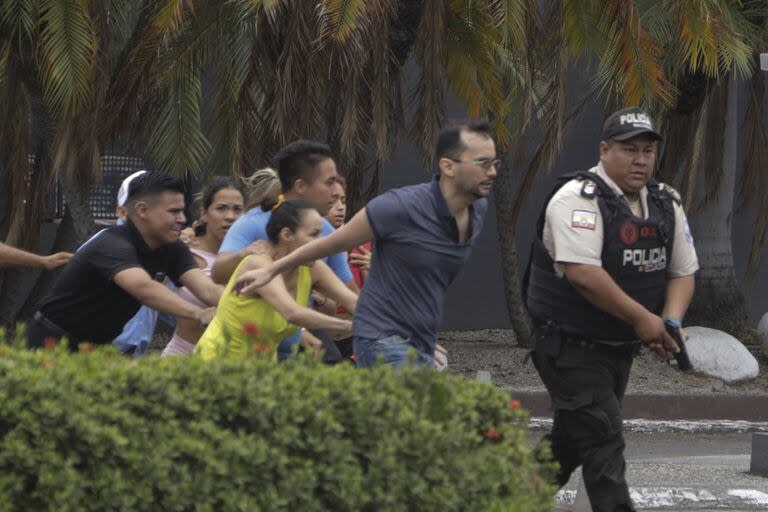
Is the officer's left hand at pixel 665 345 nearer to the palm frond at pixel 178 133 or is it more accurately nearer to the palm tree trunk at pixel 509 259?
the palm frond at pixel 178 133

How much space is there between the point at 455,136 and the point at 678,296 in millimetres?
1177

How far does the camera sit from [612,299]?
5980 mm

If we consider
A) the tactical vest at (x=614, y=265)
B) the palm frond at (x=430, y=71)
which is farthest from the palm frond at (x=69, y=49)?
the tactical vest at (x=614, y=265)

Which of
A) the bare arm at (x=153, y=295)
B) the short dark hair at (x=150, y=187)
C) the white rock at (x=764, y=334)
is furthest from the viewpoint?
the white rock at (x=764, y=334)

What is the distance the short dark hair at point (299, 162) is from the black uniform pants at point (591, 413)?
1.37m

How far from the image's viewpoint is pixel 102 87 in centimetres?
1334

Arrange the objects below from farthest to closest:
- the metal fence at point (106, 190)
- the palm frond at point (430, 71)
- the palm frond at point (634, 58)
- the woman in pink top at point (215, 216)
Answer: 1. the metal fence at point (106, 190)
2. the palm frond at point (430, 71)
3. the palm frond at point (634, 58)
4. the woman in pink top at point (215, 216)

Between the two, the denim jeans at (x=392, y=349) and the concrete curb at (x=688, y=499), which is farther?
the concrete curb at (x=688, y=499)

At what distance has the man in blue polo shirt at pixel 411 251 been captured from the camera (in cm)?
577

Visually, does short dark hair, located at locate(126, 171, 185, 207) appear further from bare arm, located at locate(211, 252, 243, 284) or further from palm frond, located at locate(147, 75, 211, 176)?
palm frond, located at locate(147, 75, 211, 176)

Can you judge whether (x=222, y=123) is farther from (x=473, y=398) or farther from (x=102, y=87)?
(x=473, y=398)

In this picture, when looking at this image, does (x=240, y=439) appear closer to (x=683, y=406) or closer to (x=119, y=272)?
(x=119, y=272)

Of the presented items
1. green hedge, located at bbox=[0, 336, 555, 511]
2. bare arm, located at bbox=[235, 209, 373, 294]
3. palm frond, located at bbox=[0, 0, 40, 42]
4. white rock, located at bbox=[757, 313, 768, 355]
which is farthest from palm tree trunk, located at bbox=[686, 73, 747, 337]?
green hedge, located at bbox=[0, 336, 555, 511]

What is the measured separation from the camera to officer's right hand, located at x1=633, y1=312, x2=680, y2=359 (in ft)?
19.8
